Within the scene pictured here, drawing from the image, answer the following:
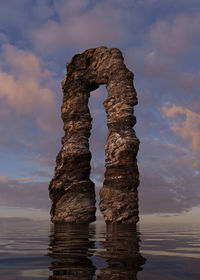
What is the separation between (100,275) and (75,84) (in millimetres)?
31186

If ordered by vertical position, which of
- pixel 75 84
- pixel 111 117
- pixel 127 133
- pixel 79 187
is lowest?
pixel 79 187

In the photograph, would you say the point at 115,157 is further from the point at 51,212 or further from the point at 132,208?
the point at 51,212

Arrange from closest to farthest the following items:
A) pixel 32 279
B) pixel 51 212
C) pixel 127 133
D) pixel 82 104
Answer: pixel 32 279, pixel 127 133, pixel 51 212, pixel 82 104

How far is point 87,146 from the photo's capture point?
97.1 feet

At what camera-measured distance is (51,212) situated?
2909 cm

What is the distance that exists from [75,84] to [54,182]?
1235 centimetres

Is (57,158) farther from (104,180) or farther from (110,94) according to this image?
(110,94)

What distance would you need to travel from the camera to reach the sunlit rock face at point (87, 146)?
23.8 m

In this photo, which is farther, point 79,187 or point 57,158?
point 57,158

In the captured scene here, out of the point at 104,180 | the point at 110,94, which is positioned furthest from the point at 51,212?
the point at 110,94

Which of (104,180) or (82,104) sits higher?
(82,104)

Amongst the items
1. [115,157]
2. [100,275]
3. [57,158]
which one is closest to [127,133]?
[115,157]

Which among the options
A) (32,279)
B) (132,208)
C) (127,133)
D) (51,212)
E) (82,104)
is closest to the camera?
(32,279)

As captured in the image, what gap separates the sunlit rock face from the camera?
2384cm
